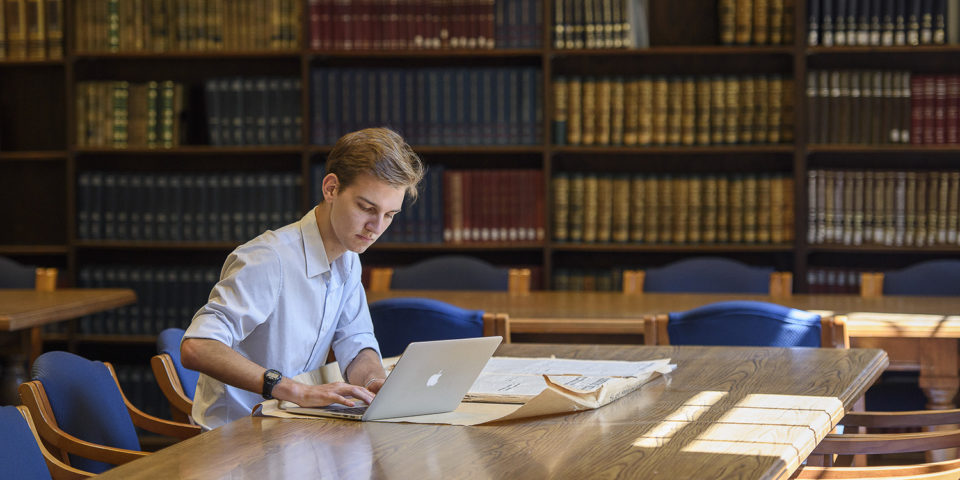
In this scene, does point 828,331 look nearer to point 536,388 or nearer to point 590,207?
point 536,388

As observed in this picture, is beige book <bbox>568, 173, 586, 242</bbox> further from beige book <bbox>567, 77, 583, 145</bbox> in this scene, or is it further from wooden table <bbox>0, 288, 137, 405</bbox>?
wooden table <bbox>0, 288, 137, 405</bbox>

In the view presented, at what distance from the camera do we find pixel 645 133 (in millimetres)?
4473

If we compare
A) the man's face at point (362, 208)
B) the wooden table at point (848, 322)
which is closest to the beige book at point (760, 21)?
the wooden table at point (848, 322)

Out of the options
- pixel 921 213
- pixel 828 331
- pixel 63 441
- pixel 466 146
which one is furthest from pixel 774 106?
pixel 63 441

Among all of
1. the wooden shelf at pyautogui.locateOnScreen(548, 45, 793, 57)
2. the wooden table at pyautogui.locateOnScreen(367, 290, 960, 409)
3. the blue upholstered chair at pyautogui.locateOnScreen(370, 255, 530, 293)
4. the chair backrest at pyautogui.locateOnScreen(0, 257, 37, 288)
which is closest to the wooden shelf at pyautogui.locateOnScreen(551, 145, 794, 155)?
the wooden shelf at pyautogui.locateOnScreen(548, 45, 793, 57)

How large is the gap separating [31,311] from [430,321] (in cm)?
133

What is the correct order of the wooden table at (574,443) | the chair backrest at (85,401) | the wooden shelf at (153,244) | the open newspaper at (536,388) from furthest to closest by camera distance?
the wooden shelf at (153,244) → the chair backrest at (85,401) → the open newspaper at (536,388) → the wooden table at (574,443)

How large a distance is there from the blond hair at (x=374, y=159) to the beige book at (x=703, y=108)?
9.21ft

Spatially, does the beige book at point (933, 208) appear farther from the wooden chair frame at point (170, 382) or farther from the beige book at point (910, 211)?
the wooden chair frame at point (170, 382)

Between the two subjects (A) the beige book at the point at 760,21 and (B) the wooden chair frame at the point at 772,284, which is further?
(A) the beige book at the point at 760,21

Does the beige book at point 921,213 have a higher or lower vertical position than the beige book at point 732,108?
lower

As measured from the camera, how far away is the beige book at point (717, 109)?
14.6 ft

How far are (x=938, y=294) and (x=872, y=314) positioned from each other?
964 mm

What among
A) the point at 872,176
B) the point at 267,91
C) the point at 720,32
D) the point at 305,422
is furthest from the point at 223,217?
the point at 305,422
